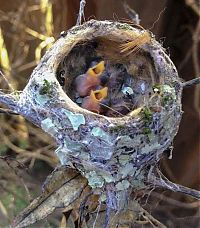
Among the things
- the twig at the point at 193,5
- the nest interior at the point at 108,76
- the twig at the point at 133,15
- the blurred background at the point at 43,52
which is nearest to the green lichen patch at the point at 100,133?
the nest interior at the point at 108,76

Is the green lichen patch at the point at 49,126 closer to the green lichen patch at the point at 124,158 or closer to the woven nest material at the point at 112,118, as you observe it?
the woven nest material at the point at 112,118

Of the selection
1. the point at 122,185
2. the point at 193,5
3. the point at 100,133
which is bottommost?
the point at 122,185

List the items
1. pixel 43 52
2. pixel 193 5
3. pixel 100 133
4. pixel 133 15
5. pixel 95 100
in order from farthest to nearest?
1. pixel 43 52
2. pixel 193 5
3. pixel 133 15
4. pixel 95 100
5. pixel 100 133

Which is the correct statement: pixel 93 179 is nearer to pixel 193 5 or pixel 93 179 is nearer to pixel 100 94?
pixel 100 94

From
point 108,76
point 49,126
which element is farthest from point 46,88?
point 108,76

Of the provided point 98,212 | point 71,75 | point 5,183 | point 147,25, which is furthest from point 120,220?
point 5,183

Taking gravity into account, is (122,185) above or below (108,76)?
below
